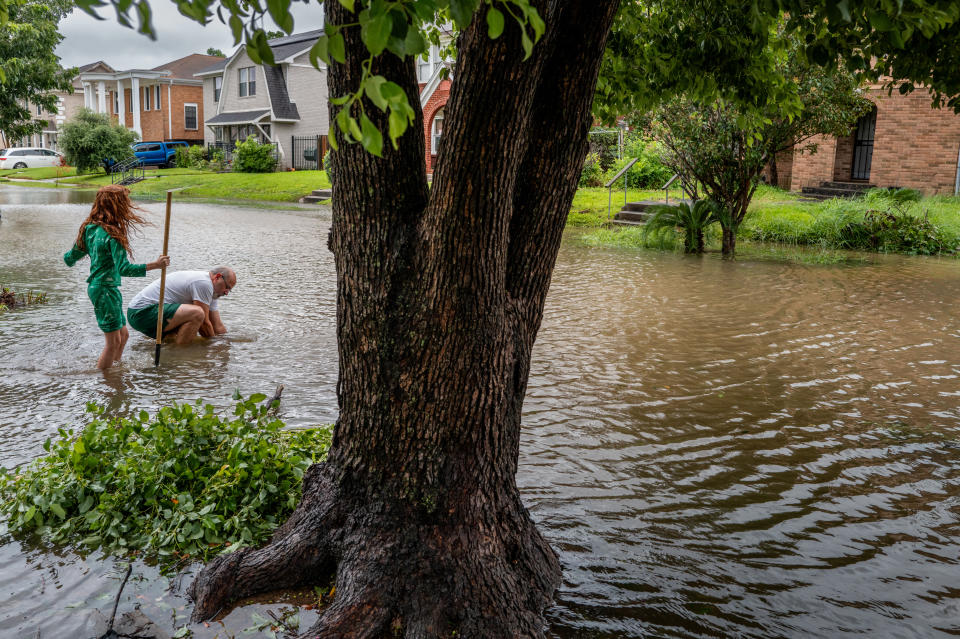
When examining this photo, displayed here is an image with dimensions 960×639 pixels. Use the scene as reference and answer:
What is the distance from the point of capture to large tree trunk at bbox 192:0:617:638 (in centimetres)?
323

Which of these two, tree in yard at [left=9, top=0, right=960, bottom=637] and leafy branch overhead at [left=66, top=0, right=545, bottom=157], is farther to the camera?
tree in yard at [left=9, top=0, right=960, bottom=637]

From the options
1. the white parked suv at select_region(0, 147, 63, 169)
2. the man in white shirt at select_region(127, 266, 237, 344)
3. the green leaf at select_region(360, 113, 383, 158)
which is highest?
the white parked suv at select_region(0, 147, 63, 169)

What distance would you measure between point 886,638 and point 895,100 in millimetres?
25366

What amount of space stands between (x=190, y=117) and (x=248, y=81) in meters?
10.4

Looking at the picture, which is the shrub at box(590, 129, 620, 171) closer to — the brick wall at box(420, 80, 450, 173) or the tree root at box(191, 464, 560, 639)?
the brick wall at box(420, 80, 450, 173)

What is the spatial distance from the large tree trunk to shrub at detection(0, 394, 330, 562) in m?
0.51

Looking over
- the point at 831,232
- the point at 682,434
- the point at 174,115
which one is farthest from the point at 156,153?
the point at 682,434

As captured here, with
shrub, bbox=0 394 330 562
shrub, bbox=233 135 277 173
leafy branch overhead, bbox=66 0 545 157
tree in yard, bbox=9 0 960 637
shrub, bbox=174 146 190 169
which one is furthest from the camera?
shrub, bbox=174 146 190 169

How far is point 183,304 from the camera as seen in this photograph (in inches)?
337

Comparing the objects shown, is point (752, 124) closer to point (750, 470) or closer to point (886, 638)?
point (750, 470)

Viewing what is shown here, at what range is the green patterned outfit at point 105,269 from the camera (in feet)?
23.6

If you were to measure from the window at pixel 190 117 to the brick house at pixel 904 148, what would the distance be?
Result: 42003 millimetres

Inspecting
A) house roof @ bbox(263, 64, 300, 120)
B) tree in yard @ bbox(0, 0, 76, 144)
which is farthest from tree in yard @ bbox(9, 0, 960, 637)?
house roof @ bbox(263, 64, 300, 120)

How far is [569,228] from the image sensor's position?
2194 cm
